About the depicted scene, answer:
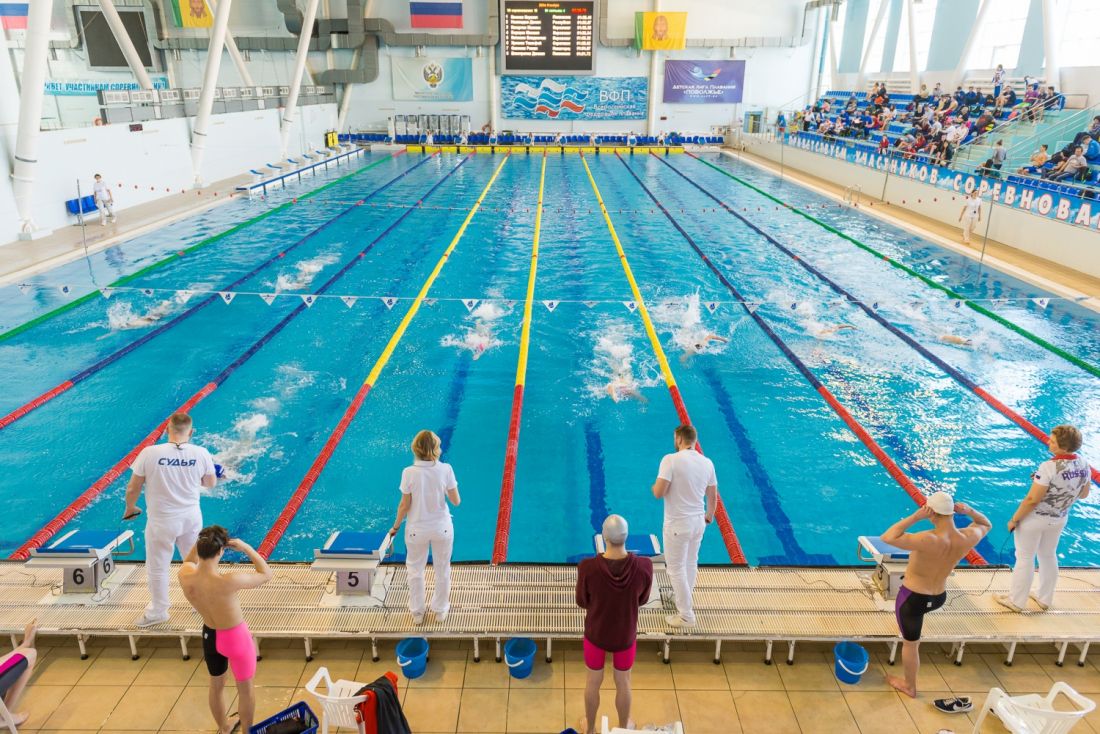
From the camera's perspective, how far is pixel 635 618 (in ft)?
9.89

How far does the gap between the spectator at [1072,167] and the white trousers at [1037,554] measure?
11833 millimetres

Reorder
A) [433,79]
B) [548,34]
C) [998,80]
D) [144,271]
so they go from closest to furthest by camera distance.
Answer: [144,271] → [998,80] → [548,34] → [433,79]

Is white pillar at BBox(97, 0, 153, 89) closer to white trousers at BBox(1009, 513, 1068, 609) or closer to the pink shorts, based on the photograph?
the pink shorts

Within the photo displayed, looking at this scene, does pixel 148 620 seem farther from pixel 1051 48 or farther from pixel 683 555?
→ pixel 1051 48

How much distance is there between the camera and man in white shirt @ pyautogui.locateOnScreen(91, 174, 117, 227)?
1372 centimetres

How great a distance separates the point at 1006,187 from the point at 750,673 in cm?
1321

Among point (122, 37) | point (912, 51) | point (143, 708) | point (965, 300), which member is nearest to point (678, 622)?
point (143, 708)

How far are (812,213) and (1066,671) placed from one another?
1406cm

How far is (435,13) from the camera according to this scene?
2873 centimetres

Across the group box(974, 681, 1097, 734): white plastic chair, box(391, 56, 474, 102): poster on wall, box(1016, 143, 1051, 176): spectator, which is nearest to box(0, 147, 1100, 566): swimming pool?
box(974, 681, 1097, 734): white plastic chair

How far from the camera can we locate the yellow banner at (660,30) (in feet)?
91.6

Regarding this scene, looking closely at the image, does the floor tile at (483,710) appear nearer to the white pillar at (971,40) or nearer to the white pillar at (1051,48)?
the white pillar at (1051,48)

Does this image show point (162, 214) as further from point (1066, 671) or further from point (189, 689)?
point (1066, 671)

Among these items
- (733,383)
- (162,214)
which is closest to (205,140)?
(162,214)
